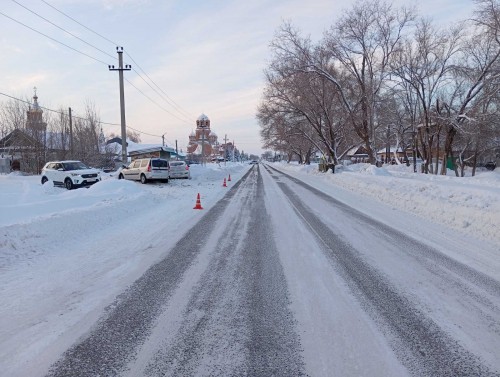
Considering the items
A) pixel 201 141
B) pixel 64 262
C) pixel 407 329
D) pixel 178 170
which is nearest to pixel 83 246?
pixel 64 262

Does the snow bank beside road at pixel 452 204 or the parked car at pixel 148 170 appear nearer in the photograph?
the snow bank beside road at pixel 452 204

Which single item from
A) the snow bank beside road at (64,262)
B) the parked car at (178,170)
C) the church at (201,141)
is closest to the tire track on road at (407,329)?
the snow bank beside road at (64,262)

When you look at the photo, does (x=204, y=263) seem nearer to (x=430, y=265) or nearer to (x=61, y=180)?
(x=430, y=265)

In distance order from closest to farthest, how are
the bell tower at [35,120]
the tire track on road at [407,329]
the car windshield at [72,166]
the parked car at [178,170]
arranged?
the tire track on road at [407,329] → the car windshield at [72,166] → the parked car at [178,170] → the bell tower at [35,120]

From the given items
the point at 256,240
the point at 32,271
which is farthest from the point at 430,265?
the point at 32,271

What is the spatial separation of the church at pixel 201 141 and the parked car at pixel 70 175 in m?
85.4

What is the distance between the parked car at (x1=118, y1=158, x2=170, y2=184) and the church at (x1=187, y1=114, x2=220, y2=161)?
8263cm

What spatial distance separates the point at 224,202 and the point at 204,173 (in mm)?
22402

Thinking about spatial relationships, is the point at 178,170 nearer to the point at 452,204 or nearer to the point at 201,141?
the point at 452,204

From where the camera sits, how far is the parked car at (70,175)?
22.1 metres

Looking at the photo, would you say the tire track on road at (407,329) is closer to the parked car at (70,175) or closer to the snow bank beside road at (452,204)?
the snow bank beside road at (452,204)

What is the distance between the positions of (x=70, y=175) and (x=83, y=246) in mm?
16228

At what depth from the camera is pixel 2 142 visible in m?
43.6

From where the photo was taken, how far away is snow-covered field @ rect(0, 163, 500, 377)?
3900 mm
